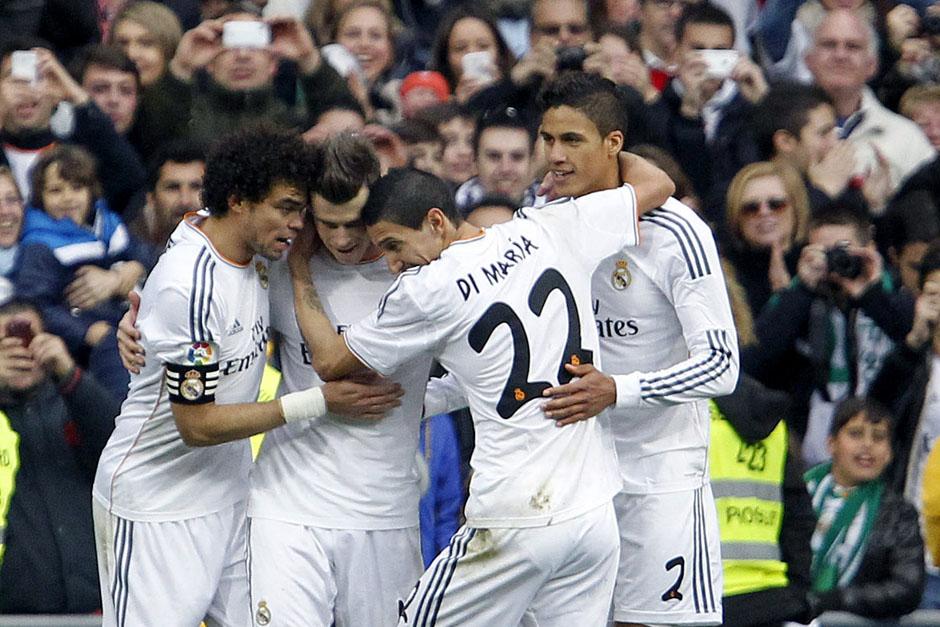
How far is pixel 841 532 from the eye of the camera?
9062mm

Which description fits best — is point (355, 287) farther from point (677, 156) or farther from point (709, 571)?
point (677, 156)

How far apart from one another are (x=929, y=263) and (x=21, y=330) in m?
4.27

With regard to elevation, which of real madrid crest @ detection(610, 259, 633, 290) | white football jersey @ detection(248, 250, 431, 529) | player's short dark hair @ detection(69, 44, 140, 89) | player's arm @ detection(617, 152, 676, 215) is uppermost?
player's short dark hair @ detection(69, 44, 140, 89)

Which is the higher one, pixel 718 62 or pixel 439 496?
pixel 718 62

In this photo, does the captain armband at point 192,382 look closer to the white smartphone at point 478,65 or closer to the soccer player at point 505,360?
the soccer player at point 505,360

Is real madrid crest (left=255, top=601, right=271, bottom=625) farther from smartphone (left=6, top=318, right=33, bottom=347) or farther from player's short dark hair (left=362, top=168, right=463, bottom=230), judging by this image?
smartphone (left=6, top=318, right=33, bottom=347)

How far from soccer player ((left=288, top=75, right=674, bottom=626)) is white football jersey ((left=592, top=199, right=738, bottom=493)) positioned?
0.21 meters

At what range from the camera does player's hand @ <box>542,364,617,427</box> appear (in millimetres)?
6883

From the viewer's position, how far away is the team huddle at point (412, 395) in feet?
22.6

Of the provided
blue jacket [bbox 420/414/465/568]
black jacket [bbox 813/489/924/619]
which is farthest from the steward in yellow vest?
blue jacket [bbox 420/414/465/568]

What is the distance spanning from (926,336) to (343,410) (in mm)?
3668

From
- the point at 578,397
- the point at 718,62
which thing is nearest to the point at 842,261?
the point at 718,62

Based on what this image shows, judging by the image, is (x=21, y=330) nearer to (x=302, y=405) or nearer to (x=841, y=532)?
(x=302, y=405)

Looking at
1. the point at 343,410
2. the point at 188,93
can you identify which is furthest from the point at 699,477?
the point at 188,93
